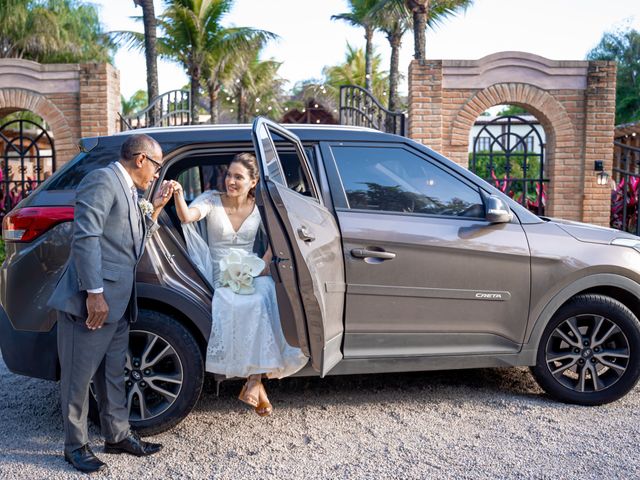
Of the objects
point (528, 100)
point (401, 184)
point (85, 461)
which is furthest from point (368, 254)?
point (528, 100)

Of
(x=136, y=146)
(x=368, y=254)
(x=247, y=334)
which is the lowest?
(x=247, y=334)

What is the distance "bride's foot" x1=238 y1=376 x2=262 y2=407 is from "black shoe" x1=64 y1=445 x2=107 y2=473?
0.85 m

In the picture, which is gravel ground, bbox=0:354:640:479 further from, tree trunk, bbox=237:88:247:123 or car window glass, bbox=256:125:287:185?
tree trunk, bbox=237:88:247:123

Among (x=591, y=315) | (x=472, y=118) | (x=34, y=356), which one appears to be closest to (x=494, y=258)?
(x=591, y=315)

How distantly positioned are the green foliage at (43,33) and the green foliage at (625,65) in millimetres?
36881

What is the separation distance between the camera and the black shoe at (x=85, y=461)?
3.41 metres

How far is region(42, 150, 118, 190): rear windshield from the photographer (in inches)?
153

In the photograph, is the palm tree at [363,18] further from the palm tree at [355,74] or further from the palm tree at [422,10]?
the palm tree at [355,74]

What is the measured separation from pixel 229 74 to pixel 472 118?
803 inches

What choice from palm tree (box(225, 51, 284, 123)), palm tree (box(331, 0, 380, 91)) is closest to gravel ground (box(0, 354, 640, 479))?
palm tree (box(331, 0, 380, 91))

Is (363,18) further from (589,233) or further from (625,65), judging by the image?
(625,65)

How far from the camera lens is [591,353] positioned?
4367 mm

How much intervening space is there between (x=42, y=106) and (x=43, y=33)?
2803cm

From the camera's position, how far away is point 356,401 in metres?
4.55
